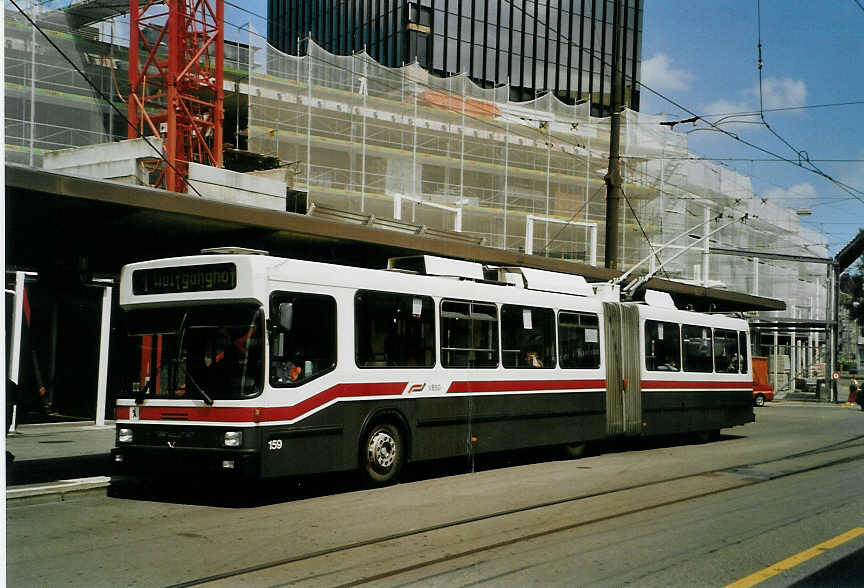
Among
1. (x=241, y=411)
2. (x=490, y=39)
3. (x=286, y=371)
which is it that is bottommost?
(x=241, y=411)

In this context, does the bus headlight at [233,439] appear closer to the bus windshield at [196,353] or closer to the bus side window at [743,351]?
the bus windshield at [196,353]

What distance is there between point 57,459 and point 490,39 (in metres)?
53.4

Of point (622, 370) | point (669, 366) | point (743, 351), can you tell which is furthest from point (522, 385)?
point (743, 351)

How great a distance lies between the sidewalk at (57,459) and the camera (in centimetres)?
1121

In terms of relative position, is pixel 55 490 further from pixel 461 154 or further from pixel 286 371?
pixel 461 154

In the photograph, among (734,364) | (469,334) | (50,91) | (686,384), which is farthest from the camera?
(50,91)

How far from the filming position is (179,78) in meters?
38.3

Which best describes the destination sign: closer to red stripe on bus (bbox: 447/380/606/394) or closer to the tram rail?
the tram rail

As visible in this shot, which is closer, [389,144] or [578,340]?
[578,340]

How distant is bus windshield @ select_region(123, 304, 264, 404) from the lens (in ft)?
33.6

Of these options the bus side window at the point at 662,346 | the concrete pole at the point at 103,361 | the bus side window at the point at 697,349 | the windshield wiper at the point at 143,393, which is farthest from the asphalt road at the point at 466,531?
the concrete pole at the point at 103,361

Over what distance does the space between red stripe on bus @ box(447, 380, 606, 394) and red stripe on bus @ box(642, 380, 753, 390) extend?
1721 millimetres

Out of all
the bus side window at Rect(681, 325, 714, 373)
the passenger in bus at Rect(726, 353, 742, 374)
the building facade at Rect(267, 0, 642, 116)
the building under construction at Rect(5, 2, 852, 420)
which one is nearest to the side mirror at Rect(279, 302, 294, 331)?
the bus side window at Rect(681, 325, 714, 373)

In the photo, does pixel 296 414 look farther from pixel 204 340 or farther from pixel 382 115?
pixel 382 115
